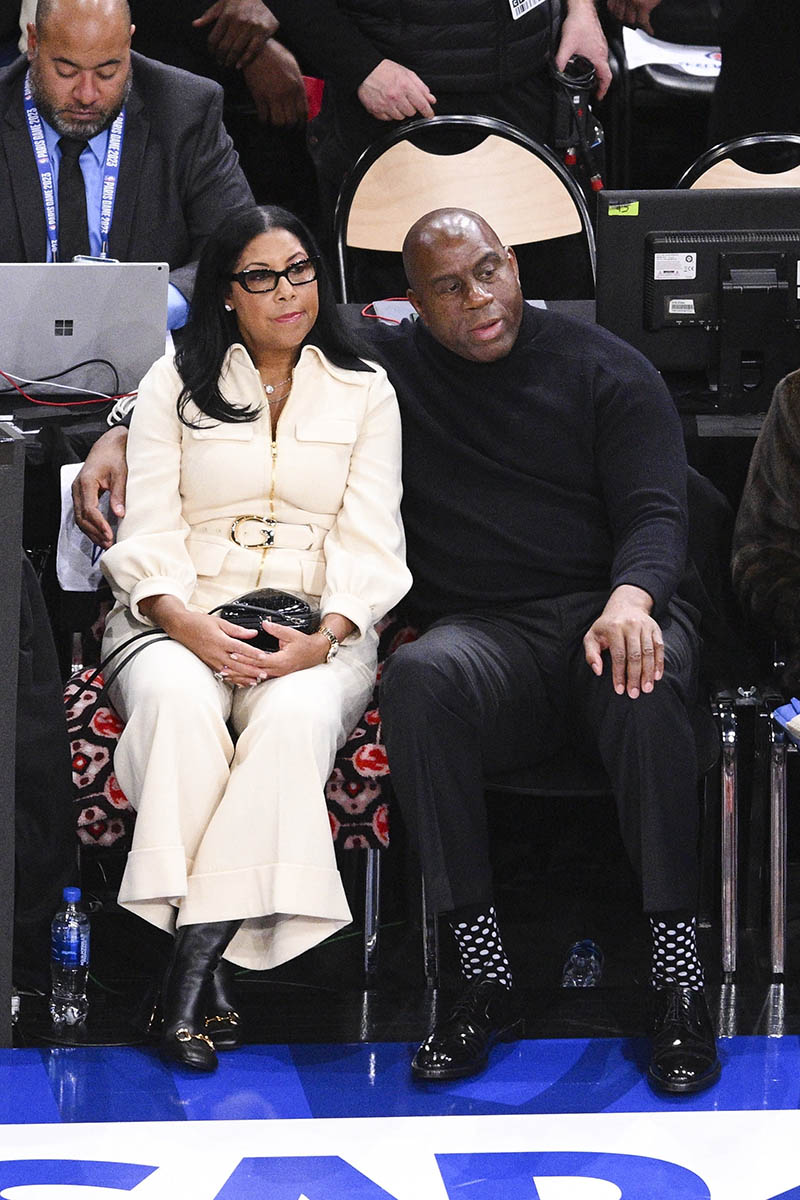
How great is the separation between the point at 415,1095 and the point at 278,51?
3.20 m

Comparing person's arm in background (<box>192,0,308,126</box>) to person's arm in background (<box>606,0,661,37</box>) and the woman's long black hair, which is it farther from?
the woman's long black hair

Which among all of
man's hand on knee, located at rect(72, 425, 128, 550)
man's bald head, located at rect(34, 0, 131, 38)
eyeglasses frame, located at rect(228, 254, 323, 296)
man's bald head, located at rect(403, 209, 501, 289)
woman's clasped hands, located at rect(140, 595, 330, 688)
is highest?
man's bald head, located at rect(34, 0, 131, 38)

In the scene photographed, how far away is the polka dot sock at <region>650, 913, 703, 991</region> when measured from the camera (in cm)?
297

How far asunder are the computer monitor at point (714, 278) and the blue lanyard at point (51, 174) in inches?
46.1

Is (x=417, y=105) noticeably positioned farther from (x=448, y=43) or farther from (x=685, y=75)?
(x=685, y=75)

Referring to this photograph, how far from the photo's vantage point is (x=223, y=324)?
342 centimetres

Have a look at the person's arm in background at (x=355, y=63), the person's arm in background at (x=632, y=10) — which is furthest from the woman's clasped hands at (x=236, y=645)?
the person's arm in background at (x=632, y=10)

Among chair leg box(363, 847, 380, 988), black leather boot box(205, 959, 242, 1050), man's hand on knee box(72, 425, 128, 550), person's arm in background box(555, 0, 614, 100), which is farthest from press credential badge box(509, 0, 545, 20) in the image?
black leather boot box(205, 959, 242, 1050)

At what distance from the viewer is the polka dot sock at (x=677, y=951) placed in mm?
2967

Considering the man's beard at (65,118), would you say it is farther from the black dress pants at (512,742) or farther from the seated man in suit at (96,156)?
the black dress pants at (512,742)

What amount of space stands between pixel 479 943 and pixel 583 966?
35cm

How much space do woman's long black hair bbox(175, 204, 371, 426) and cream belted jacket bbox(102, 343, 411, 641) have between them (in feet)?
0.08

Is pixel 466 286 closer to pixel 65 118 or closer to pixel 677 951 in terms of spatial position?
pixel 677 951

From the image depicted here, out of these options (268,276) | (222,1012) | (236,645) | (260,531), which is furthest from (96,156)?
(222,1012)
